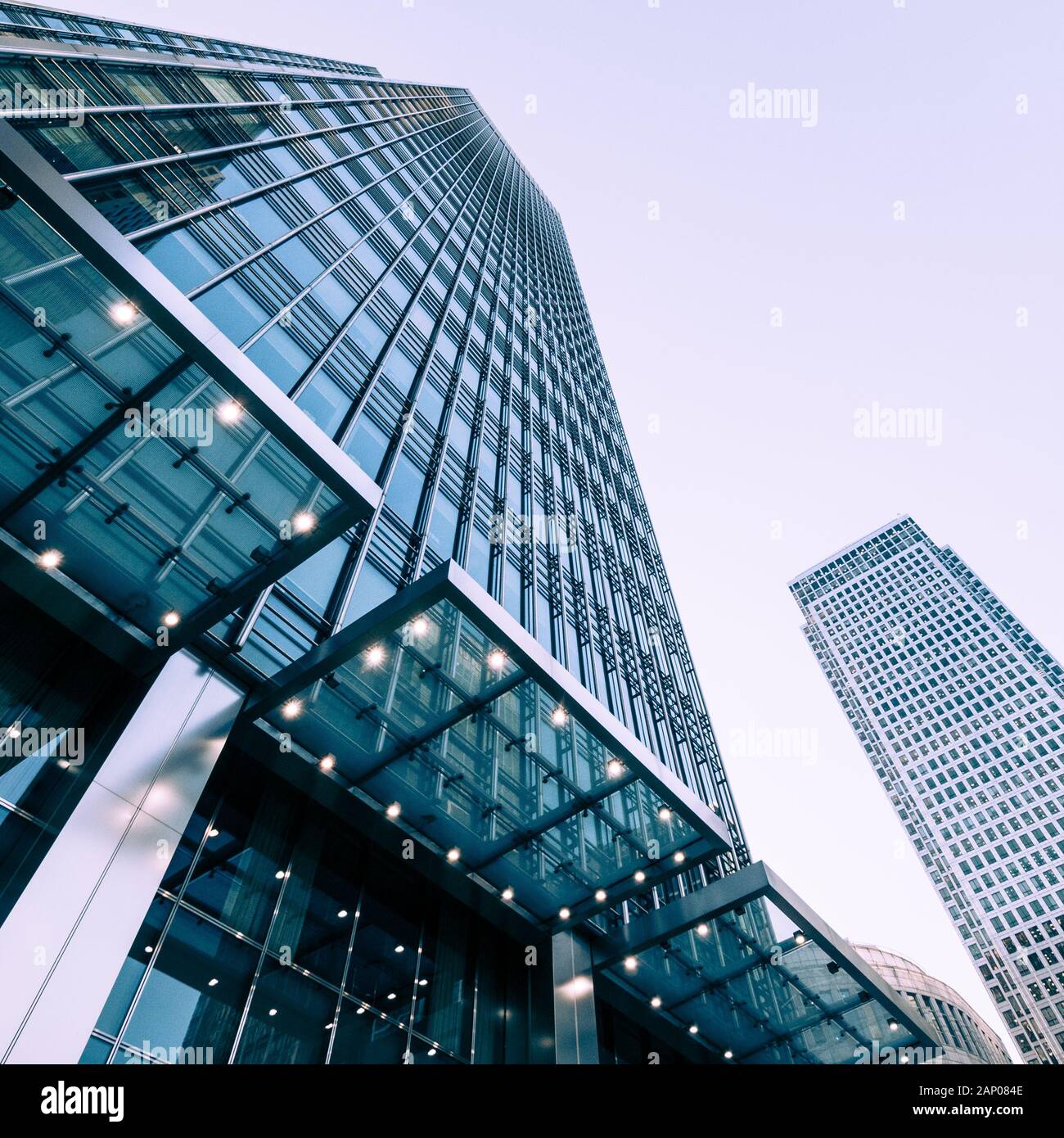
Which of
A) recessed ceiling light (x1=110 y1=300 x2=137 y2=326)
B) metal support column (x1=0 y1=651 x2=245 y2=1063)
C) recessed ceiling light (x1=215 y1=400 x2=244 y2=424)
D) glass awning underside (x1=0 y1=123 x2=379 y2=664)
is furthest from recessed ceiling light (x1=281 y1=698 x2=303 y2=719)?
recessed ceiling light (x1=110 y1=300 x2=137 y2=326)

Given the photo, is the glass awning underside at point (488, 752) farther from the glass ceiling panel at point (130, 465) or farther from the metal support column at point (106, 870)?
the glass ceiling panel at point (130, 465)

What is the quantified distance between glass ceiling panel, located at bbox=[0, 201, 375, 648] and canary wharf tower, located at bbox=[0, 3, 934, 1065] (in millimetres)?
38

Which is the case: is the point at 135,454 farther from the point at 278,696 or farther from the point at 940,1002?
the point at 940,1002

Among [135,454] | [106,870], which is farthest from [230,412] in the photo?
[106,870]

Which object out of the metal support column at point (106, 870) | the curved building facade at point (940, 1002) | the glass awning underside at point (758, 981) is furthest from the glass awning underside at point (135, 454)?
the curved building facade at point (940, 1002)

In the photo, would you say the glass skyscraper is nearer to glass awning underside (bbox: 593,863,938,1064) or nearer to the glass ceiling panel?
glass awning underside (bbox: 593,863,938,1064)

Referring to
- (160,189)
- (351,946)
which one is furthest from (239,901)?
(160,189)

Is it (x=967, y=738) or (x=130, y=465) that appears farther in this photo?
(x=967, y=738)

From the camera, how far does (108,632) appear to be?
10.7 metres

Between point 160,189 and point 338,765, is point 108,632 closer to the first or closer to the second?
point 338,765

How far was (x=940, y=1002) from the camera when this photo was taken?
9519 cm

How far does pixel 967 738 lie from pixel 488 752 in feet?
420

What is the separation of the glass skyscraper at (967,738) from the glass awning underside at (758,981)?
98.7 meters

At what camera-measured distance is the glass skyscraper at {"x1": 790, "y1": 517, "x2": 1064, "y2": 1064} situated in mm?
99438
